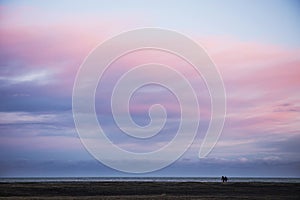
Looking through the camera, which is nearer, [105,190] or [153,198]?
[153,198]

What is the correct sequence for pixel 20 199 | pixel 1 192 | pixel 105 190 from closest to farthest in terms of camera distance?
pixel 20 199, pixel 1 192, pixel 105 190

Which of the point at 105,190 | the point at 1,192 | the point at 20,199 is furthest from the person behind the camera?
the point at 105,190

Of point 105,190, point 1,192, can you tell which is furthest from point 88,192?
point 1,192

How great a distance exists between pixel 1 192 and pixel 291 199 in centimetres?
3616

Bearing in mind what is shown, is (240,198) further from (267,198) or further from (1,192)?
(1,192)

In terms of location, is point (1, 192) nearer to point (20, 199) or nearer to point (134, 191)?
point (20, 199)

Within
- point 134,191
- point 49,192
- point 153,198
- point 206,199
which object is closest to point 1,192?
point 49,192

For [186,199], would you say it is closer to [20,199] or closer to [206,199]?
[206,199]

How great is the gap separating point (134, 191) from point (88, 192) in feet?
21.1

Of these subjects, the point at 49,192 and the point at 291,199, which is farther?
the point at 49,192

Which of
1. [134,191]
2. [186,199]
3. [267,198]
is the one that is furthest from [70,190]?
[267,198]

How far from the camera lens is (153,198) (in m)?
49.9

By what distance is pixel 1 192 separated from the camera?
2413 inches

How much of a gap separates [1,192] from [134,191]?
1759 centimetres
